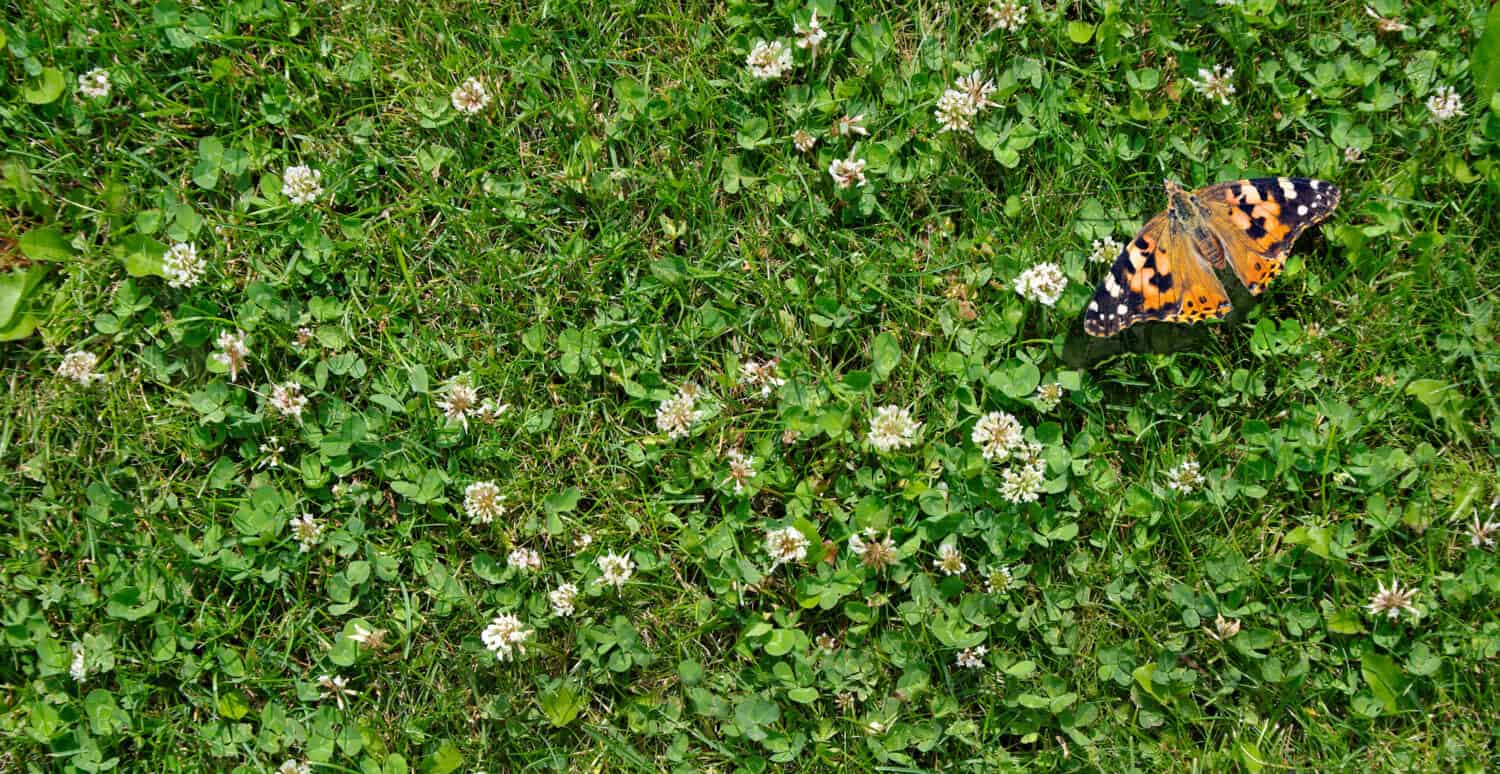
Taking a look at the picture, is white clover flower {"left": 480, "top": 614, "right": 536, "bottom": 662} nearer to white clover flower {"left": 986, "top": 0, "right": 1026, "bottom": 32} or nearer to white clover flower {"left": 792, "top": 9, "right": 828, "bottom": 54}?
white clover flower {"left": 792, "top": 9, "right": 828, "bottom": 54}

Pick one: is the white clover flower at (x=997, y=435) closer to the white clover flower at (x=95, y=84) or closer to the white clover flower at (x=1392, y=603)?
the white clover flower at (x=1392, y=603)

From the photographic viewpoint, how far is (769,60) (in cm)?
386

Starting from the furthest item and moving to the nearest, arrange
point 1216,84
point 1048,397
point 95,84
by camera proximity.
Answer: point 95,84 < point 1216,84 < point 1048,397

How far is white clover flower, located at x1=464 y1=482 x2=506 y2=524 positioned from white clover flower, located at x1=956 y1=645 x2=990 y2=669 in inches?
63.4

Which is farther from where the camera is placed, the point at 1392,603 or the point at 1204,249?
the point at 1392,603

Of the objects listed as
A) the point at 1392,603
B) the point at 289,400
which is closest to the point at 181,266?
the point at 289,400

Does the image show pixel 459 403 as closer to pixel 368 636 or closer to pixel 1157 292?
pixel 368 636

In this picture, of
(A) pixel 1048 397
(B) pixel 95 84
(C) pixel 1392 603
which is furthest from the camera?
(B) pixel 95 84

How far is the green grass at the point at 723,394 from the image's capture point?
3695 millimetres

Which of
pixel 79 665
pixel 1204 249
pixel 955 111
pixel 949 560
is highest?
pixel 955 111

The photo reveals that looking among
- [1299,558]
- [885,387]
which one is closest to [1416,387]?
[1299,558]

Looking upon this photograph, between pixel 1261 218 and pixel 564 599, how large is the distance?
2588 millimetres

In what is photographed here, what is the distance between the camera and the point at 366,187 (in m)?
3.97

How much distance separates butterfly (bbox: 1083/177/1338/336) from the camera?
3471mm
